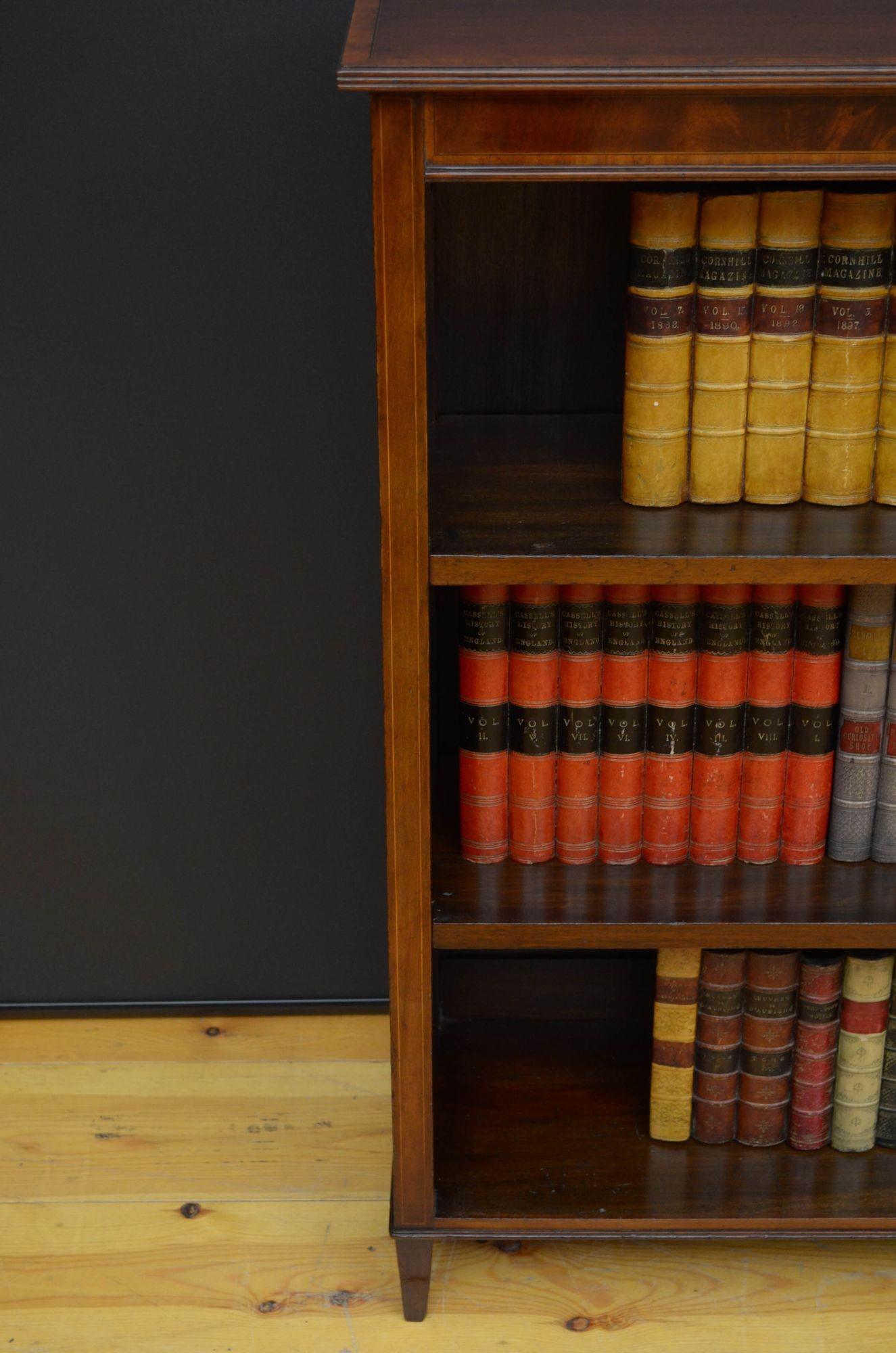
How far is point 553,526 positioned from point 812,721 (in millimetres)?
376

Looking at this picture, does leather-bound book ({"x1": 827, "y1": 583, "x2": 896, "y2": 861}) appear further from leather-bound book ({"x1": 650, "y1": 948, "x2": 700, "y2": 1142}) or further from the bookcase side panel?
the bookcase side panel

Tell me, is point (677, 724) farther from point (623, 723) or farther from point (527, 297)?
point (527, 297)

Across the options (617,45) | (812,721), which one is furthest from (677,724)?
(617,45)

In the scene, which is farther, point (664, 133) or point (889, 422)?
point (889, 422)

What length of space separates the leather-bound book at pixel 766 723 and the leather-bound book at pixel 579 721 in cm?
16

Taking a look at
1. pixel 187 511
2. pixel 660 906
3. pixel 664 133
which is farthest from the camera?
pixel 187 511

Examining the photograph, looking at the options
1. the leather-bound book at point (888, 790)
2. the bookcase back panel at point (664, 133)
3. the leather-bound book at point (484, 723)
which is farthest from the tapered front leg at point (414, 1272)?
the bookcase back panel at point (664, 133)

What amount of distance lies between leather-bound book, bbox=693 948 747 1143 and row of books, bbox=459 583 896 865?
5.4 inches

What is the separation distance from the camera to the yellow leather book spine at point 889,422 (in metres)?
1.38

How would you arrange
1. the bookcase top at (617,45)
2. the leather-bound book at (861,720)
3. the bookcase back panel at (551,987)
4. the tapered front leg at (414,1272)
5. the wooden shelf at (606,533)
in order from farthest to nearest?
the bookcase back panel at (551,987), the tapered front leg at (414,1272), the leather-bound book at (861,720), the wooden shelf at (606,533), the bookcase top at (617,45)

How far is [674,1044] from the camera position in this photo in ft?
5.53

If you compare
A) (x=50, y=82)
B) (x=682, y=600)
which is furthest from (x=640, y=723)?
(x=50, y=82)

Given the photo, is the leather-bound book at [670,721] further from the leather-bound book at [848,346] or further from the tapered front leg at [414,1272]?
the tapered front leg at [414,1272]

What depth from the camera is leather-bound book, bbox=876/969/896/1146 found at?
1670 millimetres
